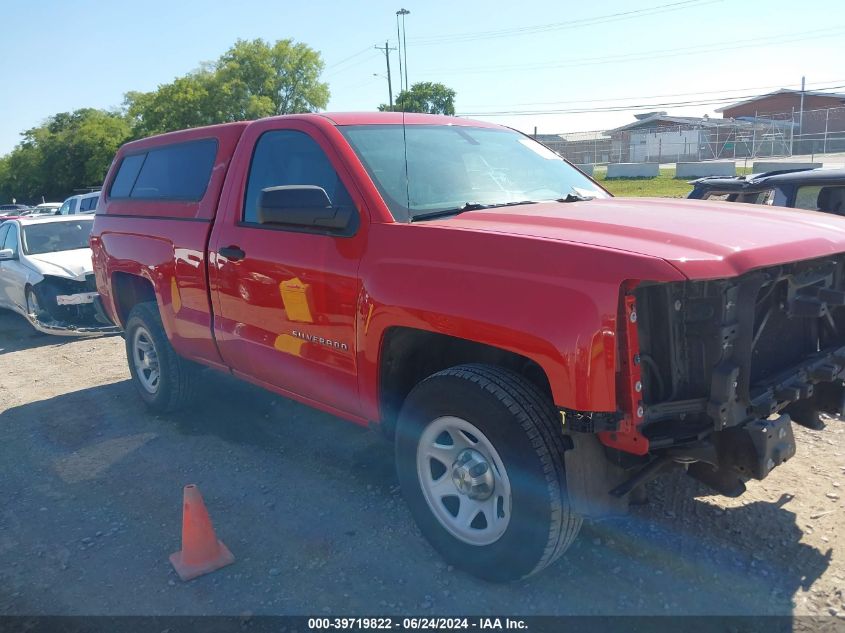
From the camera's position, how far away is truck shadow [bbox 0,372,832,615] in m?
3.05

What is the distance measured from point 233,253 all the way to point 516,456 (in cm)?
226

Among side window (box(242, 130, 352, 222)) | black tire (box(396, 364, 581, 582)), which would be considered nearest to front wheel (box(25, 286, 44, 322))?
side window (box(242, 130, 352, 222))

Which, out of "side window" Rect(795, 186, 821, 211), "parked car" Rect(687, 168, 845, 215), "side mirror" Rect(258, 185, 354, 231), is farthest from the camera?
"side window" Rect(795, 186, 821, 211)

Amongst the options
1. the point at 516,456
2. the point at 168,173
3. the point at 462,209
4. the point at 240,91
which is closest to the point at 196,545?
the point at 516,456

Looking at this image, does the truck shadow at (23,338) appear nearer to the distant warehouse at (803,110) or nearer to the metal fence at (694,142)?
the metal fence at (694,142)

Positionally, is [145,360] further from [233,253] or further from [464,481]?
[464,481]

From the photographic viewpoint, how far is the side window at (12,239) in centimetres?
988

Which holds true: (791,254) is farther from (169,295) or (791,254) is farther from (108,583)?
(169,295)

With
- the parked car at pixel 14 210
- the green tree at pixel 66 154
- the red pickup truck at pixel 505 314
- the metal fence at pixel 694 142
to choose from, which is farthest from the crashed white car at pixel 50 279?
the green tree at pixel 66 154

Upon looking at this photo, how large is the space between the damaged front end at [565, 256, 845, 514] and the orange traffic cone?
1804 mm

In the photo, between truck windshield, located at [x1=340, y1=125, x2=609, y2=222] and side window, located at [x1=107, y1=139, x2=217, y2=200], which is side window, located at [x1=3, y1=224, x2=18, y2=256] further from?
truck windshield, located at [x1=340, y1=125, x2=609, y2=222]

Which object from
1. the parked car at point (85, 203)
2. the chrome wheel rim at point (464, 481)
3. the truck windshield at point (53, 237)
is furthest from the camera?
the parked car at point (85, 203)

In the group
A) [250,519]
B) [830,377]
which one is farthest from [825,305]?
[250,519]

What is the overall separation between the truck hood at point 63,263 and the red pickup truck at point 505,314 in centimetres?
517
